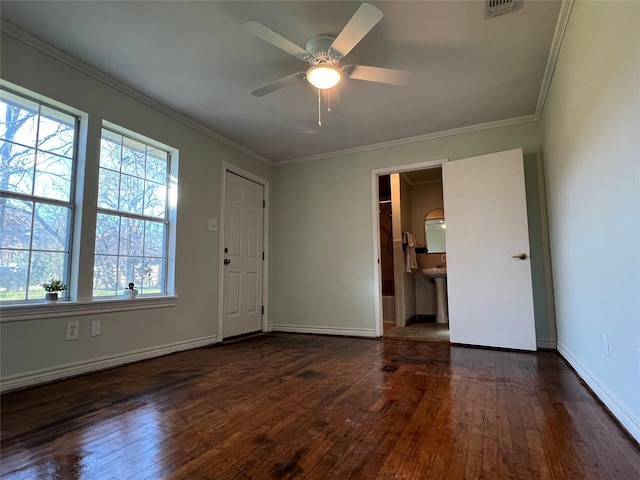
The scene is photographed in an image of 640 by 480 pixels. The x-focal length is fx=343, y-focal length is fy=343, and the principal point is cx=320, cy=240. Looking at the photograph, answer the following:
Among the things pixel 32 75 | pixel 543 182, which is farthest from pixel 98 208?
pixel 543 182

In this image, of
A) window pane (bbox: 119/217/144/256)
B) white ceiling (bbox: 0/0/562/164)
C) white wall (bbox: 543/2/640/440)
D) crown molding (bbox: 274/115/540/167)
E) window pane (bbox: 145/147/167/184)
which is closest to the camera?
white wall (bbox: 543/2/640/440)

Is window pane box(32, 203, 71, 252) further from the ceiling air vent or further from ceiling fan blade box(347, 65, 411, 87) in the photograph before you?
the ceiling air vent

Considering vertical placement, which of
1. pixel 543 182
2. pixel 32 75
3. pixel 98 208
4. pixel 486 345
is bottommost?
pixel 486 345

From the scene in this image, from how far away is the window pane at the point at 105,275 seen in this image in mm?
2775

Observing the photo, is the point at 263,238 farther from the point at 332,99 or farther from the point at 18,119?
the point at 18,119

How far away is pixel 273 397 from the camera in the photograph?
6.77 ft

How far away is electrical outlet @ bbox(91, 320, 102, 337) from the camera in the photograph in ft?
8.73

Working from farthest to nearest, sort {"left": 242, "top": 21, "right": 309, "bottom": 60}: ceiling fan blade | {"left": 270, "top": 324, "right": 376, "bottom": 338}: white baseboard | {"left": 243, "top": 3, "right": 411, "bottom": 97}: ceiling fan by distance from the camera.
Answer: {"left": 270, "top": 324, "right": 376, "bottom": 338}: white baseboard, {"left": 243, "top": 3, "right": 411, "bottom": 97}: ceiling fan, {"left": 242, "top": 21, "right": 309, "bottom": 60}: ceiling fan blade

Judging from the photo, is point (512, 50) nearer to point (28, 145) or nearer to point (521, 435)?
point (521, 435)

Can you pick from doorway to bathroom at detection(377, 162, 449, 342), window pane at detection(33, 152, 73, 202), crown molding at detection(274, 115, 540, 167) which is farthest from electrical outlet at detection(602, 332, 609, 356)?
window pane at detection(33, 152, 73, 202)

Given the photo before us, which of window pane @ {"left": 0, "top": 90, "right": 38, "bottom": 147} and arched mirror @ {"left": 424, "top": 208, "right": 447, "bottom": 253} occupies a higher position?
window pane @ {"left": 0, "top": 90, "right": 38, "bottom": 147}

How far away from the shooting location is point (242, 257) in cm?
434

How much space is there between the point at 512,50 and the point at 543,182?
1.53 meters

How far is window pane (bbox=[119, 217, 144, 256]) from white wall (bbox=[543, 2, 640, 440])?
11.2 ft
